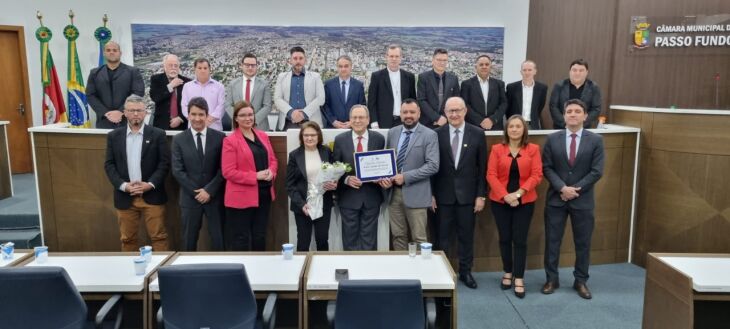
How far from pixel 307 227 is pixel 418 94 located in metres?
1.98

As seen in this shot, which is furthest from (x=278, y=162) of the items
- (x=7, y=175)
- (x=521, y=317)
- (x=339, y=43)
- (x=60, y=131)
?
(x=7, y=175)

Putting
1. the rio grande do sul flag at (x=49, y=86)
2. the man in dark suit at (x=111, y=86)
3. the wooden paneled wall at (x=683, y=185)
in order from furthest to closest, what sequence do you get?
the rio grande do sul flag at (x=49, y=86) < the man in dark suit at (x=111, y=86) < the wooden paneled wall at (x=683, y=185)

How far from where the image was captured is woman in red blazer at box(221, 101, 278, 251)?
4.02m

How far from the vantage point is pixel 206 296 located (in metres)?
2.44

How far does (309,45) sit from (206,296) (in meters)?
5.58

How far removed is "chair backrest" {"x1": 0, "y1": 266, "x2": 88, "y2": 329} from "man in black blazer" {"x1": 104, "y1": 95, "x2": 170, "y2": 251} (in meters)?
1.83

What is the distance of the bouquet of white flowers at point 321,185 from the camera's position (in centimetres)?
395

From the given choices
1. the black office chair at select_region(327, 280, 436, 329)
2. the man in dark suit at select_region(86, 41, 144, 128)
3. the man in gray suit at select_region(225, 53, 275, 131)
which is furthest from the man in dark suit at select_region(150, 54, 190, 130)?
the black office chair at select_region(327, 280, 436, 329)

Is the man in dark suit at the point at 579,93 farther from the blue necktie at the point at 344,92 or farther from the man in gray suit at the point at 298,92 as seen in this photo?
the man in gray suit at the point at 298,92

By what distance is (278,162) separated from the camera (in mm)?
4559

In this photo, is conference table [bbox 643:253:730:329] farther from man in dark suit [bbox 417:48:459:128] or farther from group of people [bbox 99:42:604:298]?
man in dark suit [bbox 417:48:459:128]

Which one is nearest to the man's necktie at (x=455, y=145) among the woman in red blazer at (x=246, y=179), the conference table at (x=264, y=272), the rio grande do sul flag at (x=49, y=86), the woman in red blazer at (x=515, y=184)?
the woman in red blazer at (x=515, y=184)

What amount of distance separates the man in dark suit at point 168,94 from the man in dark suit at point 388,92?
6.52 feet

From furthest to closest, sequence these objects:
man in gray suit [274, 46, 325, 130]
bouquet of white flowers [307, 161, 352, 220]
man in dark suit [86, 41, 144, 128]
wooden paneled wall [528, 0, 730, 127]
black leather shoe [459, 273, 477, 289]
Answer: wooden paneled wall [528, 0, 730, 127], man in gray suit [274, 46, 325, 130], man in dark suit [86, 41, 144, 128], black leather shoe [459, 273, 477, 289], bouquet of white flowers [307, 161, 352, 220]
